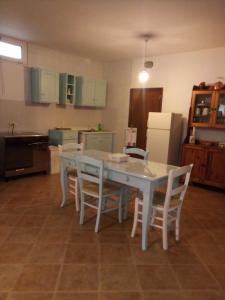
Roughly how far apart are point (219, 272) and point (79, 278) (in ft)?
4.23

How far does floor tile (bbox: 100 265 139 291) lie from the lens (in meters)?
1.89

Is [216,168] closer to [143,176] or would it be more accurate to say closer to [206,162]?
[206,162]

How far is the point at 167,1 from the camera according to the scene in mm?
2666

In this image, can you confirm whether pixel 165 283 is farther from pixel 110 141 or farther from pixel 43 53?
pixel 43 53

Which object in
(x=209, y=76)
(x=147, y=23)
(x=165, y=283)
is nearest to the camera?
(x=165, y=283)

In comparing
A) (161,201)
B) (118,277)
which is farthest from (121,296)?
(161,201)

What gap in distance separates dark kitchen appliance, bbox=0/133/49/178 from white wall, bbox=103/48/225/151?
2293 millimetres

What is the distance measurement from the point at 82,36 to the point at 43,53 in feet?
4.59

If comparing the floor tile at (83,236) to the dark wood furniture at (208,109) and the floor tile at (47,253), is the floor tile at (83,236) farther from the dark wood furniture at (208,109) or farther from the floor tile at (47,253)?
the dark wood furniture at (208,109)

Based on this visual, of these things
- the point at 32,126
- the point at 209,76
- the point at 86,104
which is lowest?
the point at 32,126

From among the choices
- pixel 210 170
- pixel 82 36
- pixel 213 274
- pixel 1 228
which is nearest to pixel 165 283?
pixel 213 274

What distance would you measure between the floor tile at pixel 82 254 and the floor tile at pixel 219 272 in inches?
43.2

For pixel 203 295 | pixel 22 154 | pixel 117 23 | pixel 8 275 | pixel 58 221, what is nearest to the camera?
pixel 203 295

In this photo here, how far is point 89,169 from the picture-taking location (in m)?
2.83
